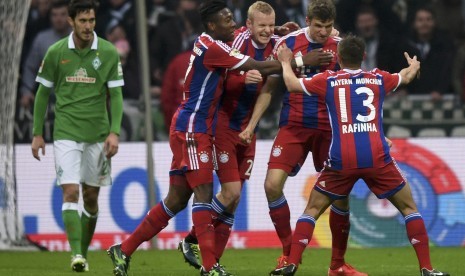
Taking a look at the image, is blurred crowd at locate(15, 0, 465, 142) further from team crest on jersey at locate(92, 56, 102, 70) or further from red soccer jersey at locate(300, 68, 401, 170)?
red soccer jersey at locate(300, 68, 401, 170)

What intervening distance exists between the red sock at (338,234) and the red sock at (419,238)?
0.92 m

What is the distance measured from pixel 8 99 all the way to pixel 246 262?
3.80 meters

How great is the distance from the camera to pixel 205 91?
372 inches

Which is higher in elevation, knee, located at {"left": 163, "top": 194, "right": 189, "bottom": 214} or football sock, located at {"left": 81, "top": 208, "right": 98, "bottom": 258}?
knee, located at {"left": 163, "top": 194, "right": 189, "bottom": 214}

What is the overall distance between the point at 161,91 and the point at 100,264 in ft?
12.7

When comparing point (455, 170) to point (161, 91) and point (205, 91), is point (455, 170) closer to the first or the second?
point (161, 91)

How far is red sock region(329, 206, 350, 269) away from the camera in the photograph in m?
9.76

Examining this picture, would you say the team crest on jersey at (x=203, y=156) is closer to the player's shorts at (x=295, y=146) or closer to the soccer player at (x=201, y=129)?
the soccer player at (x=201, y=129)

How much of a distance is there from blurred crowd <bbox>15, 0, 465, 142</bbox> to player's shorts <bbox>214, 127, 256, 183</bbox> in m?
A: 4.12

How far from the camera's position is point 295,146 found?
1014 cm

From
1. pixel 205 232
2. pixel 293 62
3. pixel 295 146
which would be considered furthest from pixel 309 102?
pixel 205 232

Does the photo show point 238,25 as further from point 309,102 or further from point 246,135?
point 246,135

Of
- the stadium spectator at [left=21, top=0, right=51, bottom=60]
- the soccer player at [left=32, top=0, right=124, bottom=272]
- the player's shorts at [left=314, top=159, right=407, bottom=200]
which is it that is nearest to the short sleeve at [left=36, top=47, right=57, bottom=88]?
the soccer player at [left=32, top=0, right=124, bottom=272]

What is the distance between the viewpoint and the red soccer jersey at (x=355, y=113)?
8914mm
